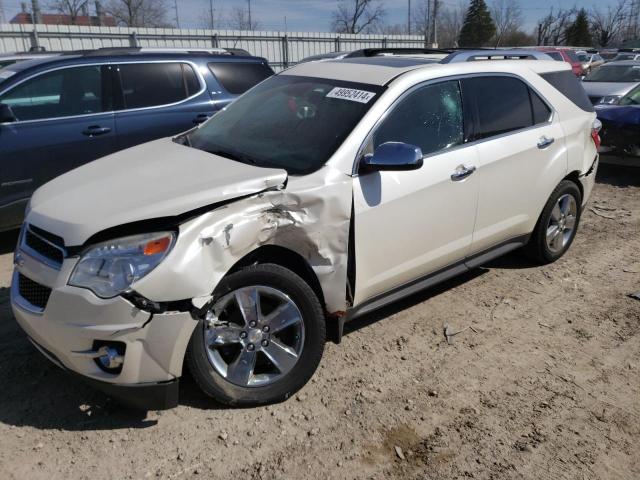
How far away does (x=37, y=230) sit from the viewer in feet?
9.35

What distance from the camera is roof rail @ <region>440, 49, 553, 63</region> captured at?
163 inches

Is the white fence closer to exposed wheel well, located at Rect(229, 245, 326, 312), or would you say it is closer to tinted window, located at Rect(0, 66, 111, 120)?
tinted window, located at Rect(0, 66, 111, 120)

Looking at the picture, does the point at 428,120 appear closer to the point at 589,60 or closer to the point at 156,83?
the point at 156,83

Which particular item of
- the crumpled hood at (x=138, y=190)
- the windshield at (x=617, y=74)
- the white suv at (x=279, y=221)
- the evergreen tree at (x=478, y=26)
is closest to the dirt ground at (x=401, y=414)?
the white suv at (x=279, y=221)

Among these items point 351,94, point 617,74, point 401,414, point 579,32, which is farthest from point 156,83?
point 579,32

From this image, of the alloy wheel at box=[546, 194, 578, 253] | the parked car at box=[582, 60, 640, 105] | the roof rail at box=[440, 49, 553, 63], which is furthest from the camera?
the parked car at box=[582, 60, 640, 105]

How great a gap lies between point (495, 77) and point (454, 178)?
1035 mm

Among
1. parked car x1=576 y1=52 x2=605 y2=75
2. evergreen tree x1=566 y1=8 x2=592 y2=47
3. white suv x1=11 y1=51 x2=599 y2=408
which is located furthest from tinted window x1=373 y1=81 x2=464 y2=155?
evergreen tree x1=566 y1=8 x2=592 y2=47

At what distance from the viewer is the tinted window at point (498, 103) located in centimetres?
397

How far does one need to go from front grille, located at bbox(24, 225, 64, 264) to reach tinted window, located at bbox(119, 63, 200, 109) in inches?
135

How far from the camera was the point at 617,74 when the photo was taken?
12.9 metres

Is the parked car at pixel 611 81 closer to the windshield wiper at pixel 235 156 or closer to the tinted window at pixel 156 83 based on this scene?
the tinted window at pixel 156 83

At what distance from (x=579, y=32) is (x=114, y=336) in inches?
2702

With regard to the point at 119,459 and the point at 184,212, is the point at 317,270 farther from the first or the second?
the point at 119,459
